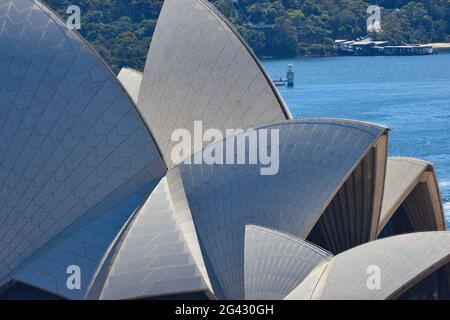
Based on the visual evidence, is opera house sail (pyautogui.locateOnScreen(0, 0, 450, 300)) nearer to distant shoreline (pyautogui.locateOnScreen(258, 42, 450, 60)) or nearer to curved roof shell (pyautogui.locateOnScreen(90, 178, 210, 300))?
curved roof shell (pyautogui.locateOnScreen(90, 178, 210, 300))

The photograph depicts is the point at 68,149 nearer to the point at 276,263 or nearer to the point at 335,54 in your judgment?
the point at 276,263

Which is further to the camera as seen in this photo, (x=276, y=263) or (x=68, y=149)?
(x=68, y=149)

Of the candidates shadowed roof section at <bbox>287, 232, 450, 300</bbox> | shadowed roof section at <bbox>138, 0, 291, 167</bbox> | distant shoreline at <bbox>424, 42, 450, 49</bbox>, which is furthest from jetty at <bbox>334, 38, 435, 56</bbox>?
shadowed roof section at <bbox>287, 232, 450, 300</bbox>

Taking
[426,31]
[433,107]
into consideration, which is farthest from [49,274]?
[426,31]

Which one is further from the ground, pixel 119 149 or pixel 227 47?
pixel 227 47

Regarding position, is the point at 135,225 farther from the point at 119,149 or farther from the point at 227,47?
the point at 227,47

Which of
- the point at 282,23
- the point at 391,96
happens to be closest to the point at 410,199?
the point at 391,96
